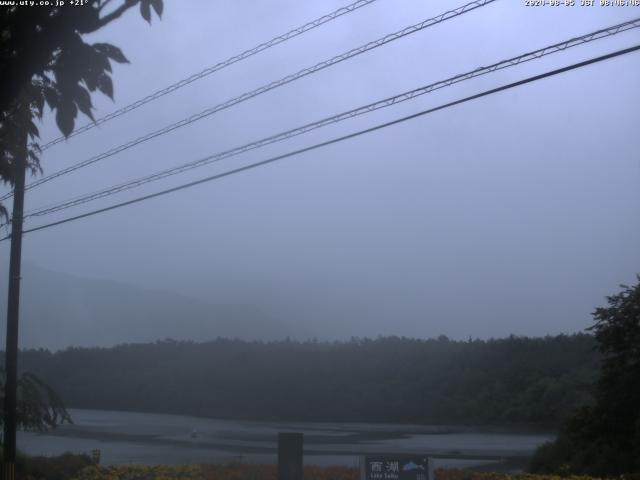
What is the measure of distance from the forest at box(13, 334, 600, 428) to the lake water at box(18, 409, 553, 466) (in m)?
3.08

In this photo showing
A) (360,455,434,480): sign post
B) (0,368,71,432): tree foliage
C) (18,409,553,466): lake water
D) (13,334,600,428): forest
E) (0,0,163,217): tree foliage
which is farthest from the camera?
(13,334,600,428): forest

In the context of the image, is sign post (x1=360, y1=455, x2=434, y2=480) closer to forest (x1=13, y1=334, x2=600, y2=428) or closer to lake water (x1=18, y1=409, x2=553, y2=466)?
lake water (x1=18, y1=409, x2=553, y2=466)

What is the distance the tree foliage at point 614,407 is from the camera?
13547 millimetres

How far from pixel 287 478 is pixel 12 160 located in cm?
526

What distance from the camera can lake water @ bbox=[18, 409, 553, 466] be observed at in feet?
66.0

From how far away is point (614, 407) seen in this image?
13.6 meters

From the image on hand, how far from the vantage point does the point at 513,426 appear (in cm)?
3111

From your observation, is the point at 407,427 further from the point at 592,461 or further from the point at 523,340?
the point at 592,461

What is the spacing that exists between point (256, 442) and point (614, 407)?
1351 cm

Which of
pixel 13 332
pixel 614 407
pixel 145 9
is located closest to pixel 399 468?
pixel 145 9

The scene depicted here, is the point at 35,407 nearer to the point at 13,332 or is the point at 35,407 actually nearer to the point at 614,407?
the point at 13,332

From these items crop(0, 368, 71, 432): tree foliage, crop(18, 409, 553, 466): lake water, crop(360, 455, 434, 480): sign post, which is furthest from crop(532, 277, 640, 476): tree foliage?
crop(0, 368, 71, 432): tree foliage

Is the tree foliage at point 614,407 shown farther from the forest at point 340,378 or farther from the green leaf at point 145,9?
the forest at point 340,378

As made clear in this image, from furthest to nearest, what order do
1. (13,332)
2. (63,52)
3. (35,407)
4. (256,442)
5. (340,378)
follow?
(340,378)
(256,442)
(35,407)
(13,332)
(63,52)
